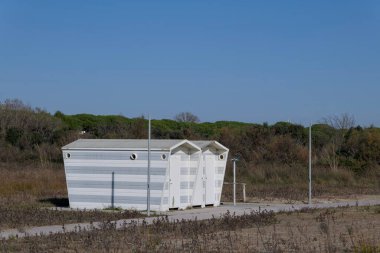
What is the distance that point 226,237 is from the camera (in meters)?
15.9

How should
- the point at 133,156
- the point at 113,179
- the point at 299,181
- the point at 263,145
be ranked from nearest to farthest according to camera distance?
the point at 133,156 < the point at 113,179 < the point at 299,181 < the point at 263,145

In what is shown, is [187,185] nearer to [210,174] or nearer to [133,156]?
[210,174]

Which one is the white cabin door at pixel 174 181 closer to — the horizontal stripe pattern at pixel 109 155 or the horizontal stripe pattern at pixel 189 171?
the horizontal stripe pattern at pixel 189 171

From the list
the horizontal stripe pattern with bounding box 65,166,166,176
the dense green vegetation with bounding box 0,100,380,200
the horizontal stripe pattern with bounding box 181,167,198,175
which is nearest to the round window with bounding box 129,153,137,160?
the horizontal stripe pattern with bounding box 65,166,166,176

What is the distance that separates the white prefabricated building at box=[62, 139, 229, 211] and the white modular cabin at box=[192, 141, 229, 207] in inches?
2.7

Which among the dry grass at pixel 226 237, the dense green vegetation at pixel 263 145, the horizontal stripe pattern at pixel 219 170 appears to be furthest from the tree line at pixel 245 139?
the dry grass at pixel 226 237

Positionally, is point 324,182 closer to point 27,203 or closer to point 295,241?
point 27,203

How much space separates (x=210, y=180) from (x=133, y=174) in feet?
12.5

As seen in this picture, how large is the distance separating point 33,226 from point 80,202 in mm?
6770

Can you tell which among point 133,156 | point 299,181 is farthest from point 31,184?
point 299,181

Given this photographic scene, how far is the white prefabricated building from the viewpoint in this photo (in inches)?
985

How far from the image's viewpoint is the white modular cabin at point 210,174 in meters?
27.4

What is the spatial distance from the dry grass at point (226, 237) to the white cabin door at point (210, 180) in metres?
6.57

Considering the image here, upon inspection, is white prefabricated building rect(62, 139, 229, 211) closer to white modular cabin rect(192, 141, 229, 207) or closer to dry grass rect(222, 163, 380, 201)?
white modular cabin rect(192, 141, 229, 207)
